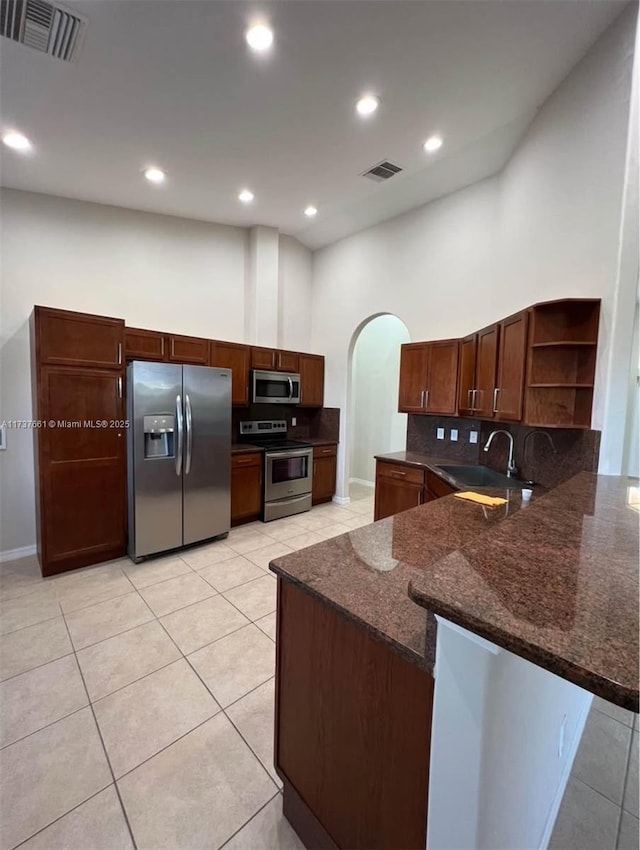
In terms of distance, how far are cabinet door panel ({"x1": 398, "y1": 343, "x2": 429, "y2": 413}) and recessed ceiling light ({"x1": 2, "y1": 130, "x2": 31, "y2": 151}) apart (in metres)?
3.51

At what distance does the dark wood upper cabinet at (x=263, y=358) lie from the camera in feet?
14.2

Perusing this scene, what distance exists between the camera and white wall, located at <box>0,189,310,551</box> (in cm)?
314

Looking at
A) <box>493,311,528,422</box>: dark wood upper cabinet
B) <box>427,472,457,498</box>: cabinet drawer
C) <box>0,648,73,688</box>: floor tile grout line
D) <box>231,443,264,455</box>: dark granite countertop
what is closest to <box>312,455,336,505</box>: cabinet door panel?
<box>231,443,264,455</box>: dark granite countertop

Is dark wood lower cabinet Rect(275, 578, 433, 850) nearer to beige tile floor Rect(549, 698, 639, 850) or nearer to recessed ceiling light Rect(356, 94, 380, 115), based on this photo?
beige tile floor Rect(549, 698, 639, 850)

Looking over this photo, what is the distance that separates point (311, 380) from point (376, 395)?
61.8 inches

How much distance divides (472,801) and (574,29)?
10.9 feet

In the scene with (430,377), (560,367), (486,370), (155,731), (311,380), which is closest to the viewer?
(155,731)

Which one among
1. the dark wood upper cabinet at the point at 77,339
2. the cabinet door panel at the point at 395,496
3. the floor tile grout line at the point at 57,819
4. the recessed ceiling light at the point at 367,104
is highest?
the recessed ceiling light at the point at 367,104

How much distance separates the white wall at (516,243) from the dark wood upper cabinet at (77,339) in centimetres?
280

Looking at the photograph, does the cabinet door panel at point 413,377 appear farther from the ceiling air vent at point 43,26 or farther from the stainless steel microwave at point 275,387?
the ceiling air vent at point 43,26

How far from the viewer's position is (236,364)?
4.16 metres

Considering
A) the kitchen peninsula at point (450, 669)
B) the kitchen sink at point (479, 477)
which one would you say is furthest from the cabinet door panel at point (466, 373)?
the kitchen peninsula at point (450, 669)

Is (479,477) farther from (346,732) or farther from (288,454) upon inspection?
(346,732)

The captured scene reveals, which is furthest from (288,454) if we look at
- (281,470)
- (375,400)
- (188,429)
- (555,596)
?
(555,596)
